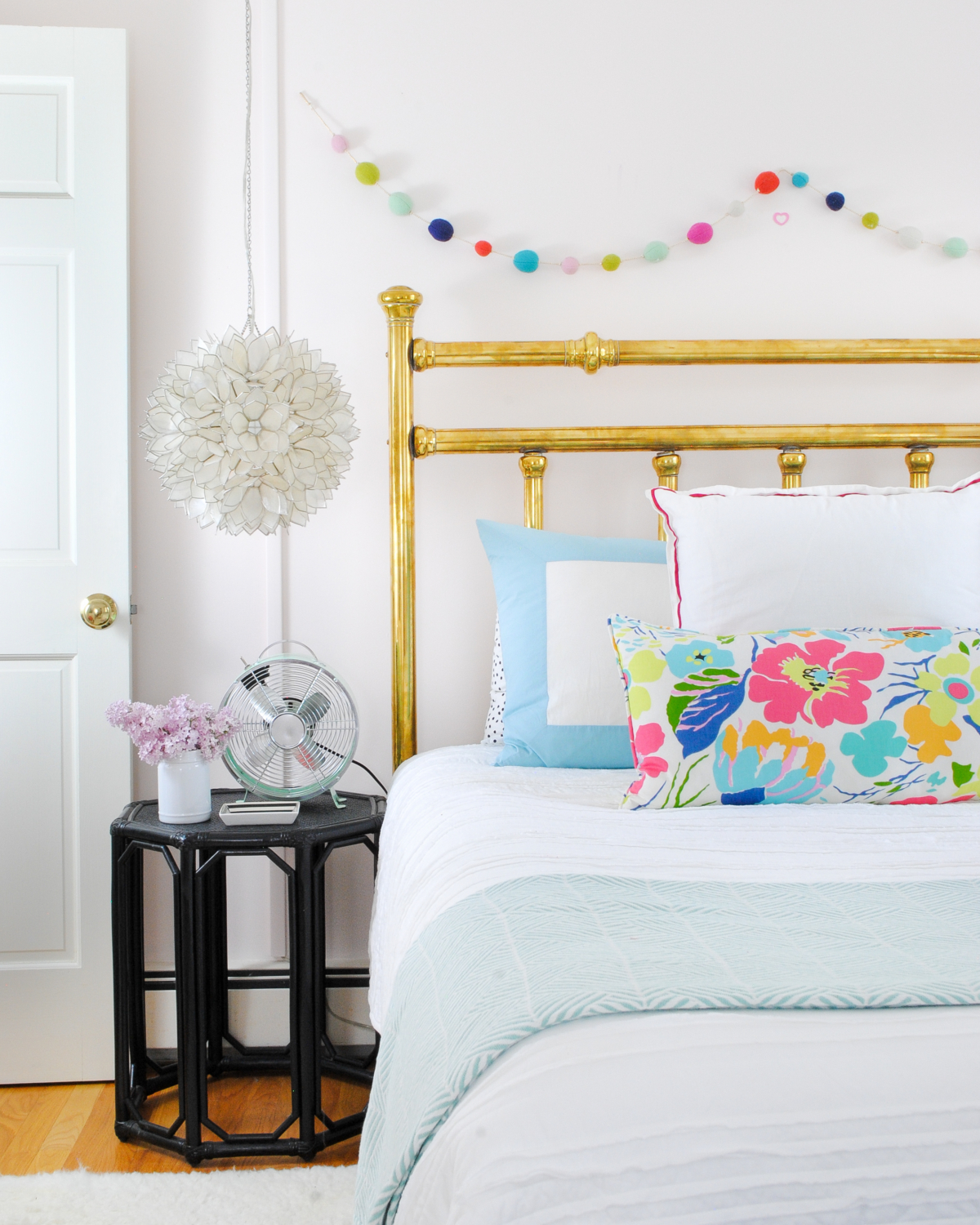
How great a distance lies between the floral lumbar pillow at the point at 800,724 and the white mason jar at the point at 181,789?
780 mm

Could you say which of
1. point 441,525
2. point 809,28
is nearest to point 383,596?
point 441,525

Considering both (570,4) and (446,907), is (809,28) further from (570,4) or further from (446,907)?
(446,907)

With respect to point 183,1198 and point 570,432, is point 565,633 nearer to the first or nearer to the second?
point 570,432

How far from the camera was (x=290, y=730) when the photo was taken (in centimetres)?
166

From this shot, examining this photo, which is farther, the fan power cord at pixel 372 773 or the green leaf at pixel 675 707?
the fan power cord at pixel 372 773

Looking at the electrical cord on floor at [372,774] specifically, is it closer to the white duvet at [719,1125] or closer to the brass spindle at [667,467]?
the brass spindle at [667,467]

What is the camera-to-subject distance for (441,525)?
1.95m

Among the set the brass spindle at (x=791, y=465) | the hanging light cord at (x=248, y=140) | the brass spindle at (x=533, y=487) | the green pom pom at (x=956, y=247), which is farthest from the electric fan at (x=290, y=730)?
the green pom pom at (x=956, y=247)

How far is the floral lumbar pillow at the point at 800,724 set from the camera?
3.90 ft

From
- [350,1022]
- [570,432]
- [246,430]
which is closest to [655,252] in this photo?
[570,432]

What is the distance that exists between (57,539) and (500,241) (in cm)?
110

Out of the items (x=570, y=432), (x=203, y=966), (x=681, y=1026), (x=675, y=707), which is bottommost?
(x=203, y=966)

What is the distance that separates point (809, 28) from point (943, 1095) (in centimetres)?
217

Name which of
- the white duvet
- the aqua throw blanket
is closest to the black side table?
the aqua throw blanket
